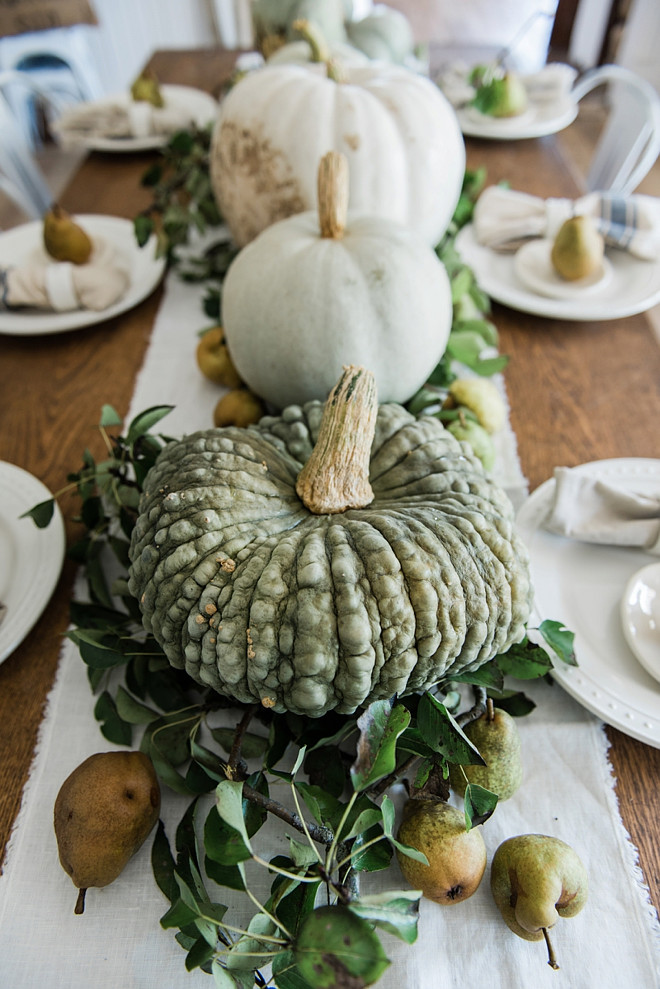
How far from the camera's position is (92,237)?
143 cm

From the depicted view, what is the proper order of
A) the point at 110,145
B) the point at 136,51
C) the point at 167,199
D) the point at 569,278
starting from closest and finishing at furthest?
the point at 569,278 < the point at 167,199 < the point at 110,145 < the point at 136,51

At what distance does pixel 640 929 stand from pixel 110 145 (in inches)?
81.9

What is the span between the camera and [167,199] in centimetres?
147

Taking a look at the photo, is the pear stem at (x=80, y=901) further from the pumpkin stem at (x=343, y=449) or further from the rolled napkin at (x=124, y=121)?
the rolled napkin at (x=124, y=121)

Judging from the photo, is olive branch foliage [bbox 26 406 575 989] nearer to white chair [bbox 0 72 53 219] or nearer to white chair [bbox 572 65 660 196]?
white chair [bbox 572 65 660 196]

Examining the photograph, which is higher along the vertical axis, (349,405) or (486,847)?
(349,405)

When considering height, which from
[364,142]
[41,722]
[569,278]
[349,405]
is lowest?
[41,722]

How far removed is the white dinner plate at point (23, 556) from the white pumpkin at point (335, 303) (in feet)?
1.24

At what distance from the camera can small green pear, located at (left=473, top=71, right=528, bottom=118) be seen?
182 cm

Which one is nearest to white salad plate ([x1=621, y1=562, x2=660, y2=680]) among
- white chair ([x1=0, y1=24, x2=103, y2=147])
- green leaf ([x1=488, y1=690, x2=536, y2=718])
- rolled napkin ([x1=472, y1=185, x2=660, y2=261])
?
green leaf ([x1=488, y1=690, x2=536, y2=718])

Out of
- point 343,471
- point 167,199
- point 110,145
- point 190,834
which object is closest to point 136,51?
point 110,145

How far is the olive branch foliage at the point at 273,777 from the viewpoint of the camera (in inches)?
19.6

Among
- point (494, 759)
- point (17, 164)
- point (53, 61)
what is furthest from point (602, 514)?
point (53, 61)

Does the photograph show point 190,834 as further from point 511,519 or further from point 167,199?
point 167,199
